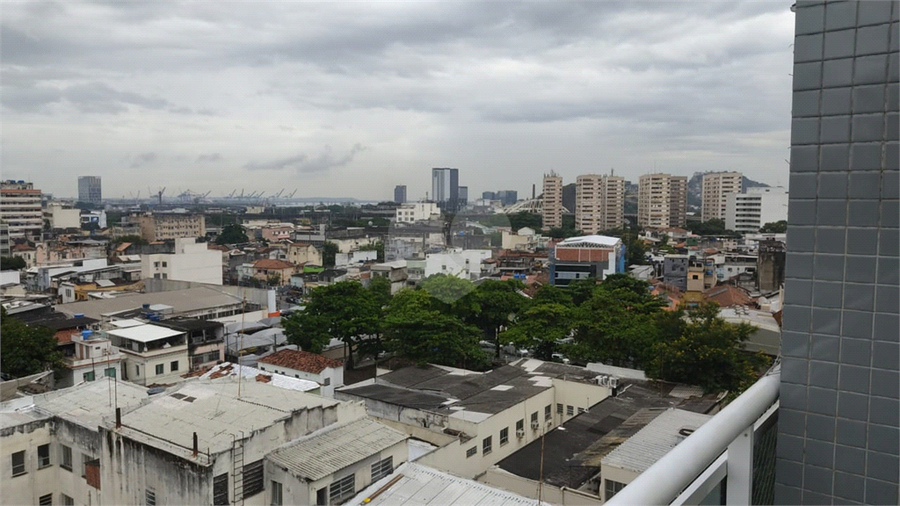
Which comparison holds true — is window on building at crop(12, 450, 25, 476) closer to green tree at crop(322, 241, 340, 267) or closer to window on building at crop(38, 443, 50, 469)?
window on building at crop(38, 443, 50, 469)

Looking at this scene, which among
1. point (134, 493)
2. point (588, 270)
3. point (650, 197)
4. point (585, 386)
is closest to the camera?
point (134, 493)

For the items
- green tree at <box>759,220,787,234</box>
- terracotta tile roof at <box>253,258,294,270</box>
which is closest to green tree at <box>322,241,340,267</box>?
terracotta tile roof at <box>253,258,294,270</box>

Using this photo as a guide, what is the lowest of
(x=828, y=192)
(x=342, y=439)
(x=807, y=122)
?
(x=342, y=439)

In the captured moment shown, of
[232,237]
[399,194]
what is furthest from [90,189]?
[232,237]

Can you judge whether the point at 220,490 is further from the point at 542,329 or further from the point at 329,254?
the point at 329,254

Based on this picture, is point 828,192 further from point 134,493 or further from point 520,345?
point 520,345

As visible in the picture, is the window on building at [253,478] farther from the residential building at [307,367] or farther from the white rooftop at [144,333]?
the white rooftop at [144,333]

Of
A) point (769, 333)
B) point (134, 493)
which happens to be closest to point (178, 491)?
point (134, 493)

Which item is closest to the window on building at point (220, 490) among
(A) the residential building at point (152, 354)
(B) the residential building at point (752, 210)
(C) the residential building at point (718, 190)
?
(A) the residential building at point (152, 354)
